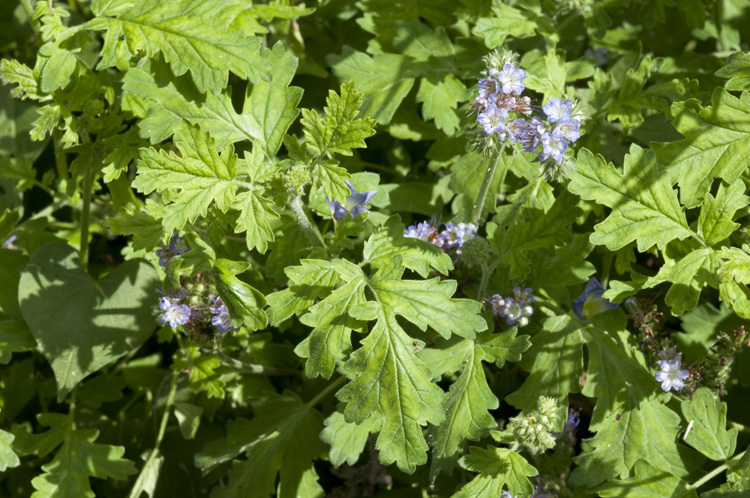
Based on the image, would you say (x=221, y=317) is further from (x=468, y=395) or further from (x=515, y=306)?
(x=515, y=306)

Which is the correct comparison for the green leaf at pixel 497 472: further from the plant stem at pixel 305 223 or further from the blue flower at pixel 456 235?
the plant stem at pixel 305 223

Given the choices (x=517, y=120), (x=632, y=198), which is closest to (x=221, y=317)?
(x=517, y=120)

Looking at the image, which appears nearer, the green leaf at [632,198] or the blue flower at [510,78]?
the blue flower at [510,78]

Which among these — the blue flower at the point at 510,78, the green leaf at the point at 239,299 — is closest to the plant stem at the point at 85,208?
the green leaf at the point at 239,299

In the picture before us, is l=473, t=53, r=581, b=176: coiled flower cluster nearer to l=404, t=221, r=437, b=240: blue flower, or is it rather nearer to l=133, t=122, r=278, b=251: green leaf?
l=404, t=221, r=437, b=240: blue flower

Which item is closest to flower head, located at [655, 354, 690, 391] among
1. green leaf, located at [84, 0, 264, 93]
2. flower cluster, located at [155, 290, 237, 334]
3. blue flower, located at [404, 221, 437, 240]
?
blue flower, located at [404, 221, 437, 240]

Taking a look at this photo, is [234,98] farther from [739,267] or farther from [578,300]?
[739,267]
